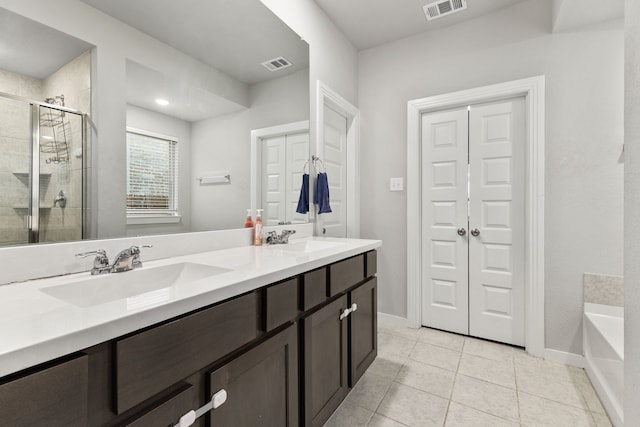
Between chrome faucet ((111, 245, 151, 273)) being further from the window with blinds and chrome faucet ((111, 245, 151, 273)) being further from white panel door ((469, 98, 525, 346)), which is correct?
white panel door ((469, 98, 525, 346))

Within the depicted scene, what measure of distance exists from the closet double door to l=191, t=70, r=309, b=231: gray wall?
1.46 metres

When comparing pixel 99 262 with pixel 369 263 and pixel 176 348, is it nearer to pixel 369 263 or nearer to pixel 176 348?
pixel 176 348

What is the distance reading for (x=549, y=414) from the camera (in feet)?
5.13

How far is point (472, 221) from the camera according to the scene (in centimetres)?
248

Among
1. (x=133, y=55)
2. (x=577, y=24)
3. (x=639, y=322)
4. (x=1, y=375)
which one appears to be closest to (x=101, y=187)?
(x=133, y=55)

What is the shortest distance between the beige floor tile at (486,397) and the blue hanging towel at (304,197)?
57.8 inches

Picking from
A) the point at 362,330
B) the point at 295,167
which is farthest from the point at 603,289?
the point at 295,167

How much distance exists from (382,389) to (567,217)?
1.74 meters

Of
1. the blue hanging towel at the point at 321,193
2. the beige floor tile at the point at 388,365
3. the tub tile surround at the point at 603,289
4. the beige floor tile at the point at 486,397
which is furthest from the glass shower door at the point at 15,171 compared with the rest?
the tub tile surround at the point at 603,289

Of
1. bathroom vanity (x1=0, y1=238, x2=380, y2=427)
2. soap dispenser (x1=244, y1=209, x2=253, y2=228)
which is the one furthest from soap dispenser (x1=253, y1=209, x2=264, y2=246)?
bathroom vanity (x1=0, y1=238, x2=380, y2=427)

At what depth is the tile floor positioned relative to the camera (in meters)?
1.52

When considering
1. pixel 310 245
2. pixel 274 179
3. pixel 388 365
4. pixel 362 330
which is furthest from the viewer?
pixel 388 365

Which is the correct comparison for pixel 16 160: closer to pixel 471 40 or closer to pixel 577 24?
pixel 471 40

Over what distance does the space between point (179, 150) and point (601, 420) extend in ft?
8.18
